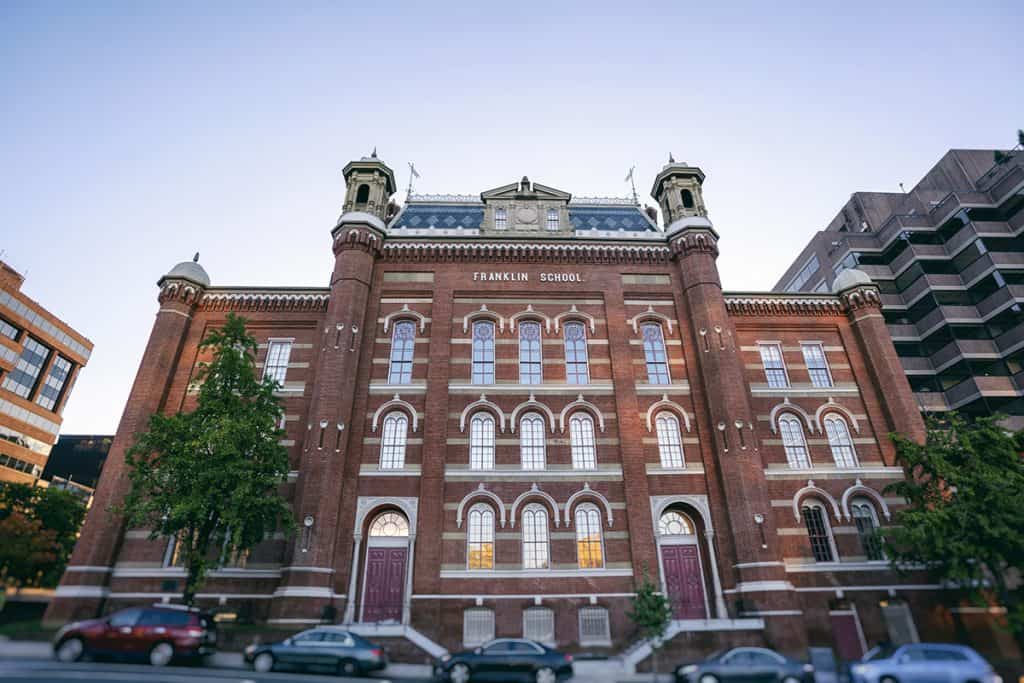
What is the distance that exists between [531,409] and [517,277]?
771 cm

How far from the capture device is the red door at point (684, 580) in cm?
2181

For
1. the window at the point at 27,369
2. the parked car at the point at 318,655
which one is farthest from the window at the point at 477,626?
the window at the point at 27,369

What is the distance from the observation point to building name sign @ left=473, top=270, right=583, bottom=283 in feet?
93.3

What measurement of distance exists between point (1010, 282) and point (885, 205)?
14.5m

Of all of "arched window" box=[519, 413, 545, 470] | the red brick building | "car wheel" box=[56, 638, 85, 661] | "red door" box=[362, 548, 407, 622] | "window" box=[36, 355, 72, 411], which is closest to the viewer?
"car wheel" box=[56, 638, 85, 661]

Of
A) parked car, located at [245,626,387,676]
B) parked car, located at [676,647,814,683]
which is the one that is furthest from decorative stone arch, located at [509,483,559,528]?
parked car, located at [245,626,387,676]

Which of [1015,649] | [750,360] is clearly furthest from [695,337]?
[1015,649]

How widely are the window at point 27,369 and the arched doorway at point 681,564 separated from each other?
71.9 meters

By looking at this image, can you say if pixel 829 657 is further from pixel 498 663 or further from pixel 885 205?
pixel 885 205

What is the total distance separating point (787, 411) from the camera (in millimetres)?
26625

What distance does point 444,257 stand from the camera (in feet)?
94.3

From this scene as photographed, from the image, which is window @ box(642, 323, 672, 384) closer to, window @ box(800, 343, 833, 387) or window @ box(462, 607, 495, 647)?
window @ box(800, 343, 833, 387)

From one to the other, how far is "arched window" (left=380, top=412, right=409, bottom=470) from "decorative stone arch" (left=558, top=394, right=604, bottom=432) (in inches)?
300

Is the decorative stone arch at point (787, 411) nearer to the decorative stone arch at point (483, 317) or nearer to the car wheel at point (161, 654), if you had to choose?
the decorative stone arch at point (483, 317)
